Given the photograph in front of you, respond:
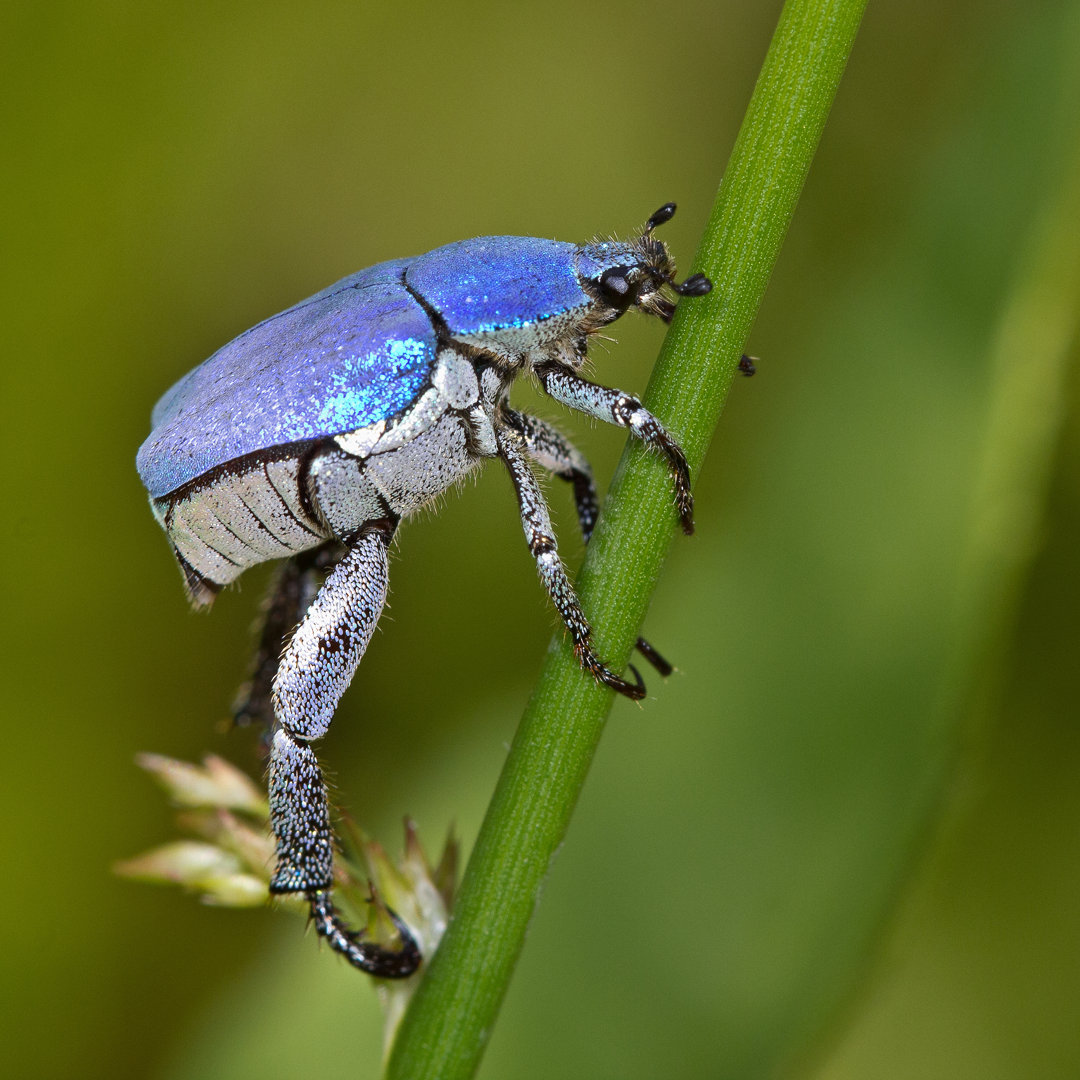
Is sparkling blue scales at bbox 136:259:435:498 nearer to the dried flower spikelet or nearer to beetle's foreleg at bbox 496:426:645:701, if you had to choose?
beetle's foreleg at bbox 496:426:645:701

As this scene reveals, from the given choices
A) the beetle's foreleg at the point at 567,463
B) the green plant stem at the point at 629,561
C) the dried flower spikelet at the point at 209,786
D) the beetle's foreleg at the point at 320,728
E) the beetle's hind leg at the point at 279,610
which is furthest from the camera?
the beetle's hind leg at the point at 279,610

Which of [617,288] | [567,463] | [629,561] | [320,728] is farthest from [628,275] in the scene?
[320,728]

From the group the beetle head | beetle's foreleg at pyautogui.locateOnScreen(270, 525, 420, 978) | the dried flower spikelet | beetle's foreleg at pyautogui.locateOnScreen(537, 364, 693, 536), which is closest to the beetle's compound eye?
the beetle head

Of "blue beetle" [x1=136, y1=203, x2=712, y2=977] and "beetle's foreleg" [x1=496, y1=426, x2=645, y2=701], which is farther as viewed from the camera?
"blue beetle" [x1=136, y1=203, x2=712, y2=977]

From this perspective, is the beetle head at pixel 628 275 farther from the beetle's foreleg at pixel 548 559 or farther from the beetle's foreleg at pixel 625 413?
the beetle's foreleg at pixel 548 559

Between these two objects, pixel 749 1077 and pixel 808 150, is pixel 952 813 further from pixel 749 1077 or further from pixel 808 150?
pixel 808 150

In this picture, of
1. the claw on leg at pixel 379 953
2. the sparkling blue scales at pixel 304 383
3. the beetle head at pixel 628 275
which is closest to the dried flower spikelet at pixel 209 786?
the claw on leg at pixel 379 953

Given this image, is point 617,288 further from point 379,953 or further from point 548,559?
point 379,953
